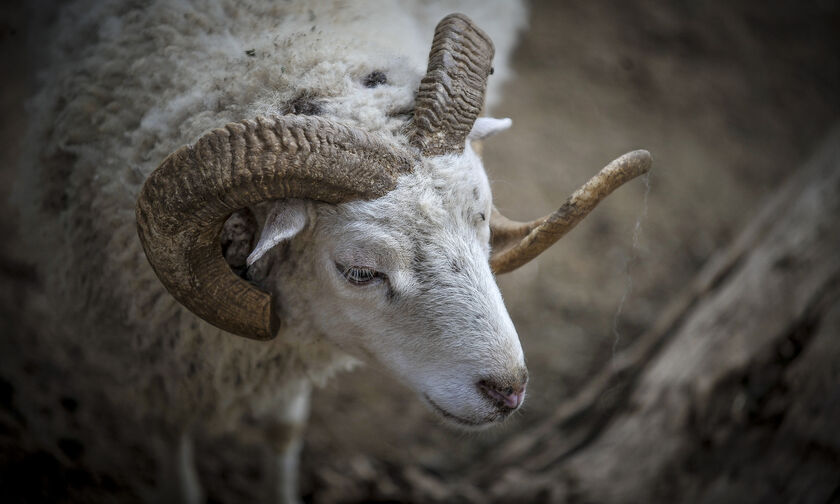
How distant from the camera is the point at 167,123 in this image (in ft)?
7.86

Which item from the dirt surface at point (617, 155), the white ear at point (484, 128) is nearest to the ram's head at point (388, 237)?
the white ear at point (484, 128)

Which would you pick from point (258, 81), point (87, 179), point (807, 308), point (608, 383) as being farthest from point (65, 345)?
point (807, 308)

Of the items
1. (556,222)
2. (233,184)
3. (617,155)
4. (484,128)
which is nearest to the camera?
(233,184)

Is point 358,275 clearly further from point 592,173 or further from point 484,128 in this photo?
point 592,173

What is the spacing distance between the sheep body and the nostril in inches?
31.2

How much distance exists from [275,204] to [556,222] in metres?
1.07

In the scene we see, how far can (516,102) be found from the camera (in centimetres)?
698

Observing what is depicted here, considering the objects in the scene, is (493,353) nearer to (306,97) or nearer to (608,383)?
(306,97)

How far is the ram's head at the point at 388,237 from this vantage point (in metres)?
1.96

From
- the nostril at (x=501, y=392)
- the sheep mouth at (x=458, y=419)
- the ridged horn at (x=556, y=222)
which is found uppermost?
the ridged horn at (x=556, y=222)

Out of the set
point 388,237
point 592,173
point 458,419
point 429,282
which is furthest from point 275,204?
point 592,173

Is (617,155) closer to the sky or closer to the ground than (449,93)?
closer to the sky

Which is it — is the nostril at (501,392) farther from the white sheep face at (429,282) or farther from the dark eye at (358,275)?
the dark eye at (358,275)

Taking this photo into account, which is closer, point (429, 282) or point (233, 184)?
point (233, 184)
